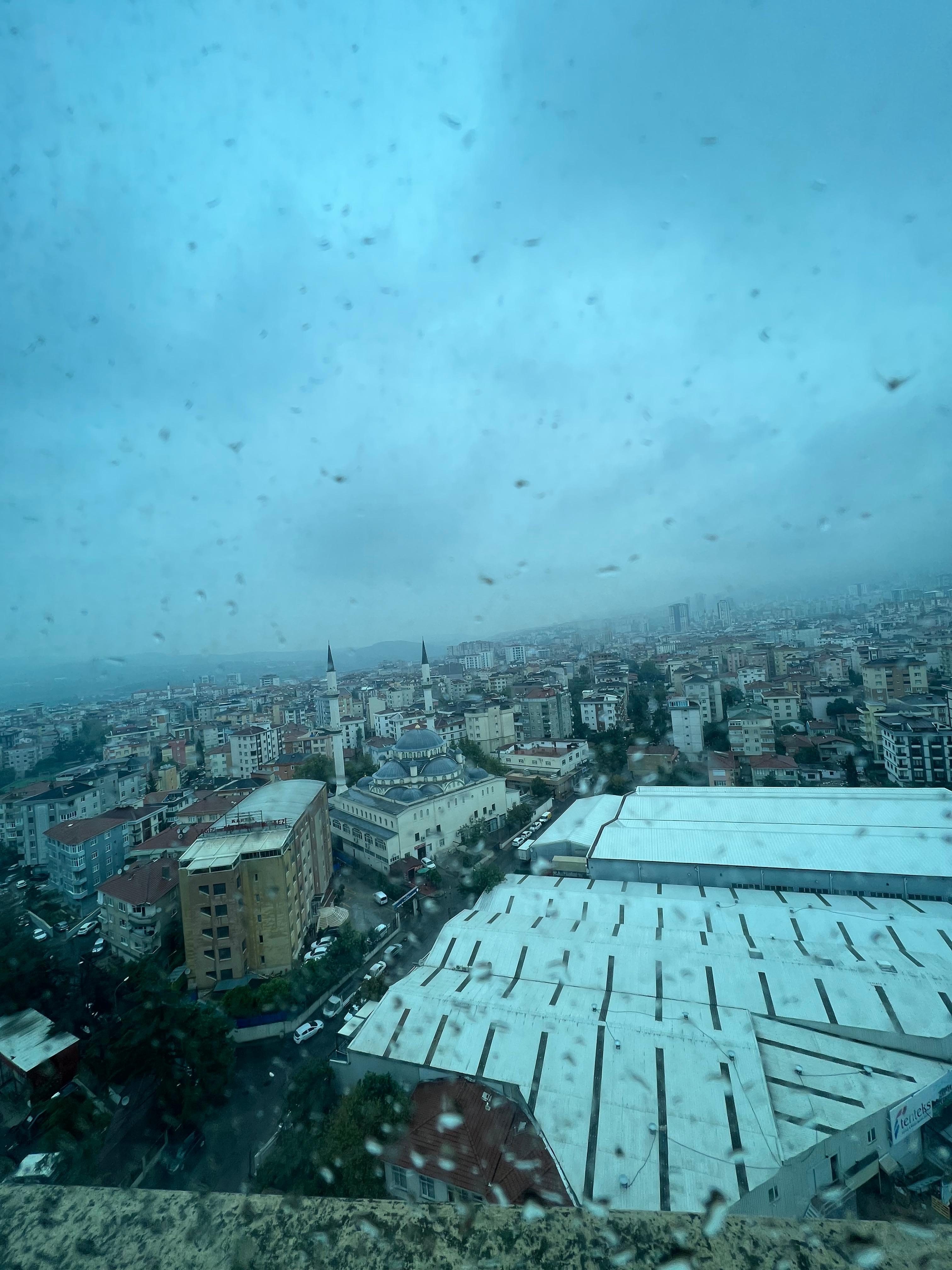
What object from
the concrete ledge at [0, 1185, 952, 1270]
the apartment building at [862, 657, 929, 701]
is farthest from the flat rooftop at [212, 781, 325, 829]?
the apartment building at [862, 657, 929, 701]

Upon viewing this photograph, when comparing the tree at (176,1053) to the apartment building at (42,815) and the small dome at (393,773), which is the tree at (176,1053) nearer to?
the small dome at (393,773)

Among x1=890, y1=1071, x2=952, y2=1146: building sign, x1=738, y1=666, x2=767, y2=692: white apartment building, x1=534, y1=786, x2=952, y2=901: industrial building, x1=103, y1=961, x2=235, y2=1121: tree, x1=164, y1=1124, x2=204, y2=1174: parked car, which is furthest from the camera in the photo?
x1=738, y1=666, x2=767, y2=692: white apartment building

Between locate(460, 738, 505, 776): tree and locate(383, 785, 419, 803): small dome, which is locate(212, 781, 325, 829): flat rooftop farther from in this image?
locate(460, 738, 505, 776): tree

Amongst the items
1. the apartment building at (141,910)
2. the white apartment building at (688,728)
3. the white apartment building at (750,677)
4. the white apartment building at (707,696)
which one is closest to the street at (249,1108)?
the apartment building at (141,910)

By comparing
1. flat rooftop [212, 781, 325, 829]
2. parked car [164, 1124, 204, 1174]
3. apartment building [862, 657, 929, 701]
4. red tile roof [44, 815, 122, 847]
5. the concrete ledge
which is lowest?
parked car [164, 1124, 204, 1174]

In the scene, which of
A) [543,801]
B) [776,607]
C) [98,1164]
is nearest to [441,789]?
[543,801]

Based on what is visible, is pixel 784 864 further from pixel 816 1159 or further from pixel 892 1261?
pixel 892 1261
